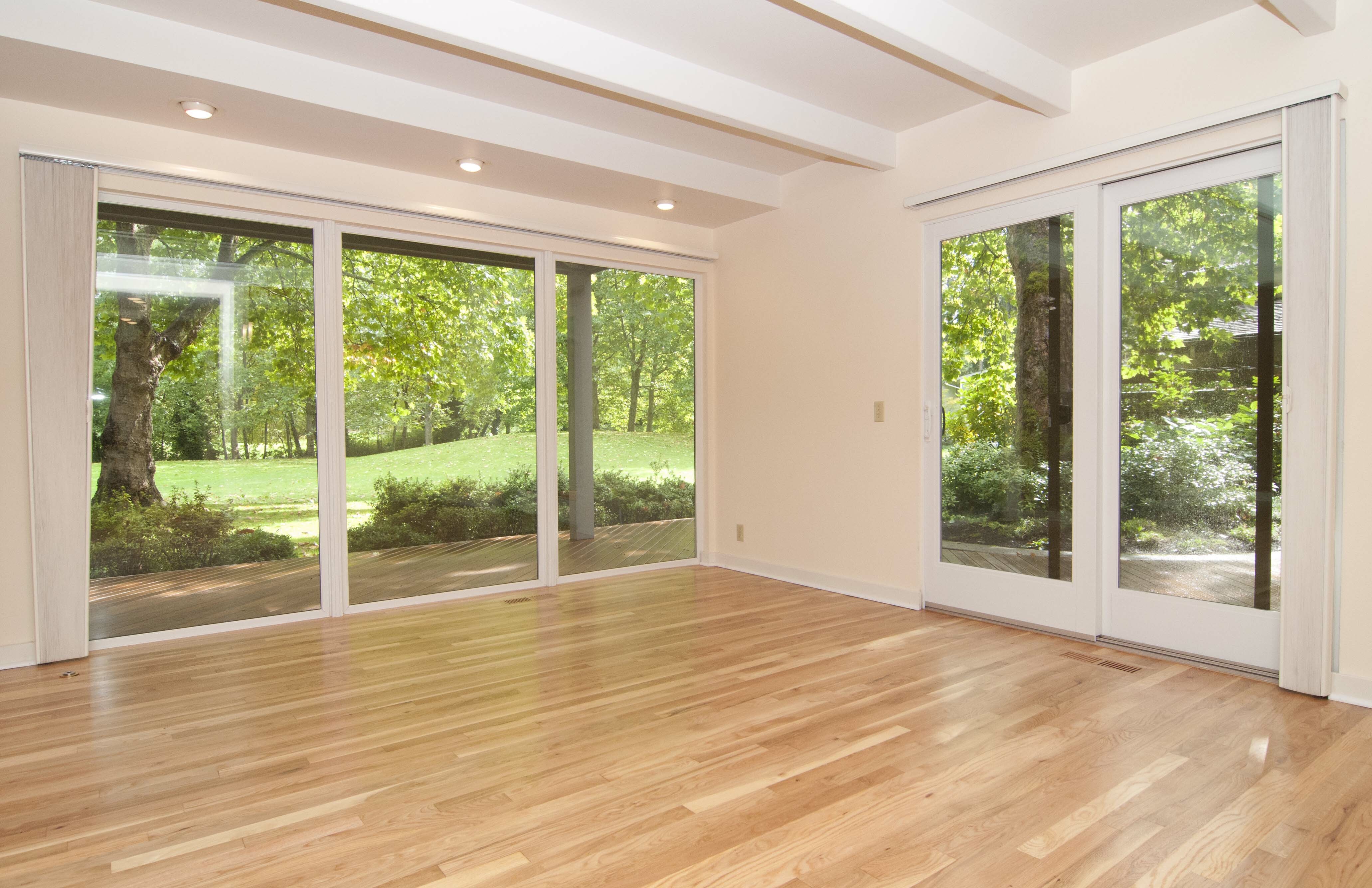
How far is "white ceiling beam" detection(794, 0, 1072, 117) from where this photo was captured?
2.91 meters

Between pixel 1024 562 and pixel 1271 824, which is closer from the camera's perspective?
pixel 1271 824

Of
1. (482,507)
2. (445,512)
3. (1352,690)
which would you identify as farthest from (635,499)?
(1352,690)

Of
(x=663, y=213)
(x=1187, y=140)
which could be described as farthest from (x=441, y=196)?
(x=1187, y=140)

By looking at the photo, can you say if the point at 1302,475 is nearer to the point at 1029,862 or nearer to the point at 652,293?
the point at 1029,862

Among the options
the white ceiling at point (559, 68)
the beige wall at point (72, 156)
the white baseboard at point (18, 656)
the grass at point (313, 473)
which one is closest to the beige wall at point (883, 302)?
the white ceiling at point (559, 68)

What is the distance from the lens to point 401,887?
1.79 m

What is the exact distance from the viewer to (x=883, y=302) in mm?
4699

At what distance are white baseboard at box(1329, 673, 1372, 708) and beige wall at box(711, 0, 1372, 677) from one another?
0.14 ft

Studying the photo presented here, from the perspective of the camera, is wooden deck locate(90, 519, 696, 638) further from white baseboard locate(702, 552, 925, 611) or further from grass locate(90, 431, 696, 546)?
white baseboard locate(702, 552, 925, 611)

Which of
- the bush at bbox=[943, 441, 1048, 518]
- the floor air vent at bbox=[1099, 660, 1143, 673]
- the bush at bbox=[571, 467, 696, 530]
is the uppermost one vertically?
the bush at bbox=[943, 441, 1048, 518]

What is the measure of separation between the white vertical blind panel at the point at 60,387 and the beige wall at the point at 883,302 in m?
3.90

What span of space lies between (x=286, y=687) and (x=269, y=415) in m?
1.68

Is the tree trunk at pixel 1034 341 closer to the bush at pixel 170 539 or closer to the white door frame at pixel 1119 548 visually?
the white door frame at pixel 1119 548

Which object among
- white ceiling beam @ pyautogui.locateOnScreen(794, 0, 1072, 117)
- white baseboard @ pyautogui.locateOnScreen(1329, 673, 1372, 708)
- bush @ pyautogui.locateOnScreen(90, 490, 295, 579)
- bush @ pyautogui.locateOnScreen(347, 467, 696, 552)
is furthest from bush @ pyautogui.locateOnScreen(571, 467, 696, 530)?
white baseboard @ pyautogui.locateOnScreen(1329, 673, 1372, 708)
